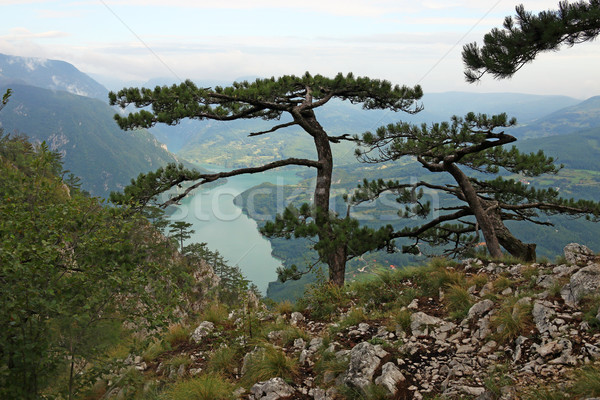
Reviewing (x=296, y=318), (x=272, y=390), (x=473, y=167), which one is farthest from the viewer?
(x=473, y=167)

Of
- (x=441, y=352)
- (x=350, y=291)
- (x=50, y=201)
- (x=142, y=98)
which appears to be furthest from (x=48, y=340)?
(x=142, y=98)

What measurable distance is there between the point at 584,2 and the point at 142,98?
8.51m

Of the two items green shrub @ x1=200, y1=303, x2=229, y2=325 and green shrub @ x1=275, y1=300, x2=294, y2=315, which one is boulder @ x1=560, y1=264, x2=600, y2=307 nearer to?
green shrub @ x1=275, y1=300, x2=294, y2=315

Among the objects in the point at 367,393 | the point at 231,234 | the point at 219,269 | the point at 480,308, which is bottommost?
the point at 231,234

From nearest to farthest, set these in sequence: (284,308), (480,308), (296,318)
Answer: (480,308)
(296,318)
(284,308)

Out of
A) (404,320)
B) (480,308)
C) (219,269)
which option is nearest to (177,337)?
(404,320)


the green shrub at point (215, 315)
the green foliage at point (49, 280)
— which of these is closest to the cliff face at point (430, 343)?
the green shrub at point (215, 315)

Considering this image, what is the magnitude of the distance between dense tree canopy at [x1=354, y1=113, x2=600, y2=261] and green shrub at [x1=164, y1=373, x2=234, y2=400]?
655cm

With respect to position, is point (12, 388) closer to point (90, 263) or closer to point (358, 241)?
point (90, 263)

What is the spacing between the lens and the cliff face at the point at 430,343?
146 inches

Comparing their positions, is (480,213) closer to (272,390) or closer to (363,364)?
(363,364)

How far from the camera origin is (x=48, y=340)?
3684mm

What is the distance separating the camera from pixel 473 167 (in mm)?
10375

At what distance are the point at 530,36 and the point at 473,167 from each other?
193 inches
